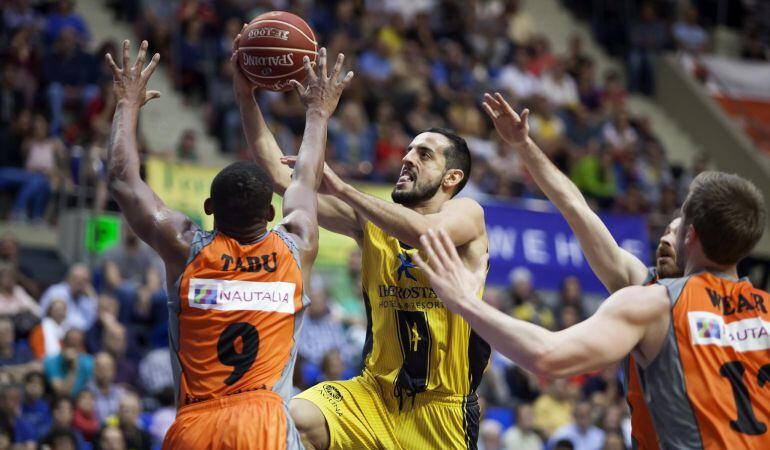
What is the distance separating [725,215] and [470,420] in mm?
2866

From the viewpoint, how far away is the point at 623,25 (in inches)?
984

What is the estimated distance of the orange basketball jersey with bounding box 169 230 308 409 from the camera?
18.4ft

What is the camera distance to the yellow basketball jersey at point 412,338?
23.4ft

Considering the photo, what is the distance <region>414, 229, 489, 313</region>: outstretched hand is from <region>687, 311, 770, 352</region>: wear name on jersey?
944 millimetres

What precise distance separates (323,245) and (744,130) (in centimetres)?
1188

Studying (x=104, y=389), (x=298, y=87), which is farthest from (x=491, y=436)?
(x=298, y=87)

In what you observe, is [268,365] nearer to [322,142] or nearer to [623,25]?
[322,142]

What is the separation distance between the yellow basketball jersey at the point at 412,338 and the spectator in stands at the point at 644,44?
18.3 meters

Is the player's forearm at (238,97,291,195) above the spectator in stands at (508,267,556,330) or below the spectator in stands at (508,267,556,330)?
above

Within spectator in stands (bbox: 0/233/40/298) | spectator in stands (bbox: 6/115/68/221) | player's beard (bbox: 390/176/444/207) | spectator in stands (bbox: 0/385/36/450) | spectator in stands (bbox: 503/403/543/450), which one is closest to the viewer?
player's beard (bbox: 390/176/444/207)

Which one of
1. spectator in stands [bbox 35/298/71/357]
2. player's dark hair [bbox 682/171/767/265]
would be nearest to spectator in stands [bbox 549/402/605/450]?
spectator in stands [bbox 35/298/71/357]

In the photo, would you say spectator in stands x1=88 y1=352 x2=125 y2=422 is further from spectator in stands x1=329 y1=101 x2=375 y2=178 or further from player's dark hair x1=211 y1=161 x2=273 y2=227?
player's dark hair x1=211 y1=161 x2=273 y2=227

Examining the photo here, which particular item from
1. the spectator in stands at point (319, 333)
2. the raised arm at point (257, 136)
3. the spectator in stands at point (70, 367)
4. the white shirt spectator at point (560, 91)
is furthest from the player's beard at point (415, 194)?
the white shirt spectator at point (560, 91)

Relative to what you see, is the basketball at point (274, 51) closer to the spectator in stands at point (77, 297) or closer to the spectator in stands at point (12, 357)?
the spectator in stands at point (12, 357)
